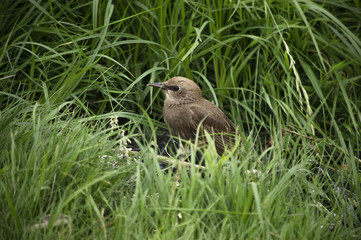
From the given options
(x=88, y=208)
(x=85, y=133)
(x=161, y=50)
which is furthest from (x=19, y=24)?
(x=88, y=208)

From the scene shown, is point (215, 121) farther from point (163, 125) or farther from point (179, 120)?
point (163, 125)

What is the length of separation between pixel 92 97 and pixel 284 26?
1.66 meters

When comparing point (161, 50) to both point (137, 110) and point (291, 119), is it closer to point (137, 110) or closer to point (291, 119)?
point (137, 110)

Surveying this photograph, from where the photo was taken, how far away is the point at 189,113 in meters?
4.03

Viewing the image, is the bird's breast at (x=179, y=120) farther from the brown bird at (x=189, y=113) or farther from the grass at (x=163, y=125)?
the grass at (x=163, y=125)

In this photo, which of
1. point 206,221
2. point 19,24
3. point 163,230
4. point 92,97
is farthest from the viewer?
point 92,97

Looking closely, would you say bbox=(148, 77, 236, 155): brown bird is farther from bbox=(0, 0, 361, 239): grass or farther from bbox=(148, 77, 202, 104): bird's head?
bbox=(0, 0, 361, 239): grass

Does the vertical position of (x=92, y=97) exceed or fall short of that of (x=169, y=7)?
it falls short

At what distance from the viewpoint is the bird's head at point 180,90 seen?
3928 millimetres

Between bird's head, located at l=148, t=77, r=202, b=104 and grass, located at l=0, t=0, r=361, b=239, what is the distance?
125mm

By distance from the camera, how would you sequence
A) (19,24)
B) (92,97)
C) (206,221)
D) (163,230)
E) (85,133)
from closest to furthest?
(163,230)
(206,221)
(85,133)
(19,24)
(92,97)

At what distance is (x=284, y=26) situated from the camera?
160 inches

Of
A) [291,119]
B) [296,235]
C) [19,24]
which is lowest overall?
[291,119]

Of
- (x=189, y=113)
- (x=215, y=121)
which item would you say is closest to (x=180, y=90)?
(x=189, y=113)
